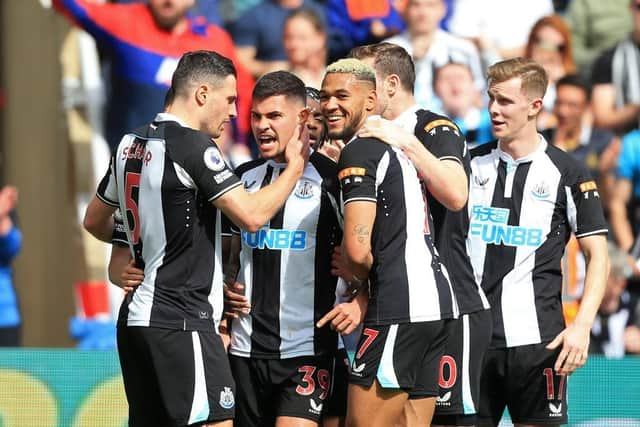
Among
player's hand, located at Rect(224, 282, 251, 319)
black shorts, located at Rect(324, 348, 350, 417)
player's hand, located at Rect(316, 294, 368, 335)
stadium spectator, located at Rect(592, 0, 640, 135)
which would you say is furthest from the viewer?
stadium spectator, located at Rect(592, 0, 640, 135)

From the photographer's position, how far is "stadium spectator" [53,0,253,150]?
31.2ft

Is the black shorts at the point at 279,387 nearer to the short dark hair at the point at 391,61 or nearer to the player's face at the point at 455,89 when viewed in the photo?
the short dark hair at the point at 391,61

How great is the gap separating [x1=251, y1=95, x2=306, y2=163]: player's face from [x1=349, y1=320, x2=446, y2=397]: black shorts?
1.01 m

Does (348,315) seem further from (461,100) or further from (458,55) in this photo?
(458,55)

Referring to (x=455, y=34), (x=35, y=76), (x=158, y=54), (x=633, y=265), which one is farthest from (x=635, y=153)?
(x=35, y=76)

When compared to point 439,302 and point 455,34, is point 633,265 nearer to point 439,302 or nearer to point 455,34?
point 455,34

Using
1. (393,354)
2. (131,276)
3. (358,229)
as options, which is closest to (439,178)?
(358,229)

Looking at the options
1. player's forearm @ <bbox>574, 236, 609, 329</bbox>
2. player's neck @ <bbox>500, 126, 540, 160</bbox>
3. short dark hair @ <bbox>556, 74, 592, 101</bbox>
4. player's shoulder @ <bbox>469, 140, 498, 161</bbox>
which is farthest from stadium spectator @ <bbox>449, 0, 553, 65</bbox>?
player's forearm @ <bbox>574, 236, 609, 329</bbox>

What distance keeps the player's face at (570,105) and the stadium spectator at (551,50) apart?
15 centimetres

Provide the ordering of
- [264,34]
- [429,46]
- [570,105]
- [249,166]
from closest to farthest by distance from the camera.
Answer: [249,166], [570,105], [429,46], [264,34]

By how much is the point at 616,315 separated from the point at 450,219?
3.78m

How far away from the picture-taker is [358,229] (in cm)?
507

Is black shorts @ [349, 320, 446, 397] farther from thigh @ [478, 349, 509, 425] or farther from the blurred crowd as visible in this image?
the blurred crowd

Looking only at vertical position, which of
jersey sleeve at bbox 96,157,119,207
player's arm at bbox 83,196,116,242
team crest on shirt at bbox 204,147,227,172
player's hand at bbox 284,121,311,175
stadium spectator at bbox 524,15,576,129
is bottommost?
player's arm at bbox 83,196,116,242
